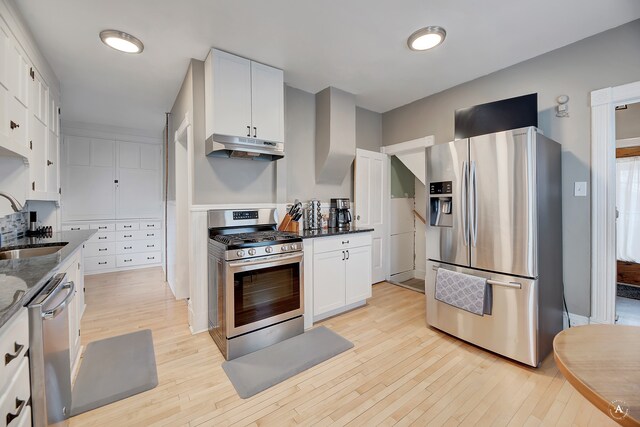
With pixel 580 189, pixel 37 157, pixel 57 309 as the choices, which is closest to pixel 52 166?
pixel 37 157

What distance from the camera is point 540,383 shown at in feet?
6.11

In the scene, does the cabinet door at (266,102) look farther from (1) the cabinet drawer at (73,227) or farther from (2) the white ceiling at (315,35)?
(1) the cabinet drawer at (73,227)

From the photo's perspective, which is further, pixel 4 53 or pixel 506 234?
pixel 506 234

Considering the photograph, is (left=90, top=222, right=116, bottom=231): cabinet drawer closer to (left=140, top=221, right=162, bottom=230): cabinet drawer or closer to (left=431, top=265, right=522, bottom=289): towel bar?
(left=140, top=221, right=162, bottom=230): cabinet drawer

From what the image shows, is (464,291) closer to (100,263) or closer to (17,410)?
(17,410)

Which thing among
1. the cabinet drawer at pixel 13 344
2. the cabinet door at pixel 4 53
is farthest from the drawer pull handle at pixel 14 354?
the cabinet door at pixel 4 53

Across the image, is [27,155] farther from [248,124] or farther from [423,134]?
[423,134]

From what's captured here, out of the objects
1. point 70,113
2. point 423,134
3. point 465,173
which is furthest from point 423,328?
point 70,113

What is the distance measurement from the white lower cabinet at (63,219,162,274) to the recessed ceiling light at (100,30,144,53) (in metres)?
3.41

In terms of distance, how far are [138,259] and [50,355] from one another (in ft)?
14.7

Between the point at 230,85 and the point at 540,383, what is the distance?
11.3 feet

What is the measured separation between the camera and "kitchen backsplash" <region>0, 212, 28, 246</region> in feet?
7.04

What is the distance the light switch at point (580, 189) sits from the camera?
7.65ft

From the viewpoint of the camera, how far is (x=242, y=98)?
2.55 m
